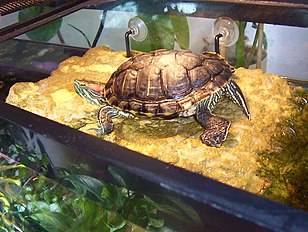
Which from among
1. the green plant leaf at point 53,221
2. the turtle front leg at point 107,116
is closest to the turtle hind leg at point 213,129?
the turtle front leg at point 107,116

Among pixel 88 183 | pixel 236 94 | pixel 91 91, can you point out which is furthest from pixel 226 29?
pixel 88 183

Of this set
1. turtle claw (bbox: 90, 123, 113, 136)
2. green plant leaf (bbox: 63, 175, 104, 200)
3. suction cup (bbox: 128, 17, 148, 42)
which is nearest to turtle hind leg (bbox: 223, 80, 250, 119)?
turtle claw (bbox: 90, 123, 113, 136)

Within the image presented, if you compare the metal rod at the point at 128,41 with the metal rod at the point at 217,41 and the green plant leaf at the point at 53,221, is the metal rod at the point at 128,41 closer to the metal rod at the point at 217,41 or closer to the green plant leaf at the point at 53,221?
the metal rod at the point at 217,41

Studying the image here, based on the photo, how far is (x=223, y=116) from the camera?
1434 millimetres

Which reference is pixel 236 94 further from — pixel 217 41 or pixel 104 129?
pixel 104 129

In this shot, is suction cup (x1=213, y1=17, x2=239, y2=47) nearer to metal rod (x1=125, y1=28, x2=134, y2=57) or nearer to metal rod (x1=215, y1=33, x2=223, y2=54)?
metal rod (x1=215, y1=33, x2=223, y2=54)

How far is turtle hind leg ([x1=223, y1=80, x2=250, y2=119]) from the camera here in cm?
140

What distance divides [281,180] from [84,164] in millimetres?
621

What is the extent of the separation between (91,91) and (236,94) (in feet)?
1.69

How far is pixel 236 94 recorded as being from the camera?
1413 millimetres

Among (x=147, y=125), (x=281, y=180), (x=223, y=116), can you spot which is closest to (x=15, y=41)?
(x=147, y=125)

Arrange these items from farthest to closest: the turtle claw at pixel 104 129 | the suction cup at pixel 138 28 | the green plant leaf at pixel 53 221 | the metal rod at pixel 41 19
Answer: the suction cup at pixel 138 28 < the metal rod at pixel 41 19 < the turtle claw at pixel 104 129 < the green plant leaf at pixel 53 221

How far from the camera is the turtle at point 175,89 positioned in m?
Answer: 1.28

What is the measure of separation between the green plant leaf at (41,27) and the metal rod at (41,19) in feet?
0.05
